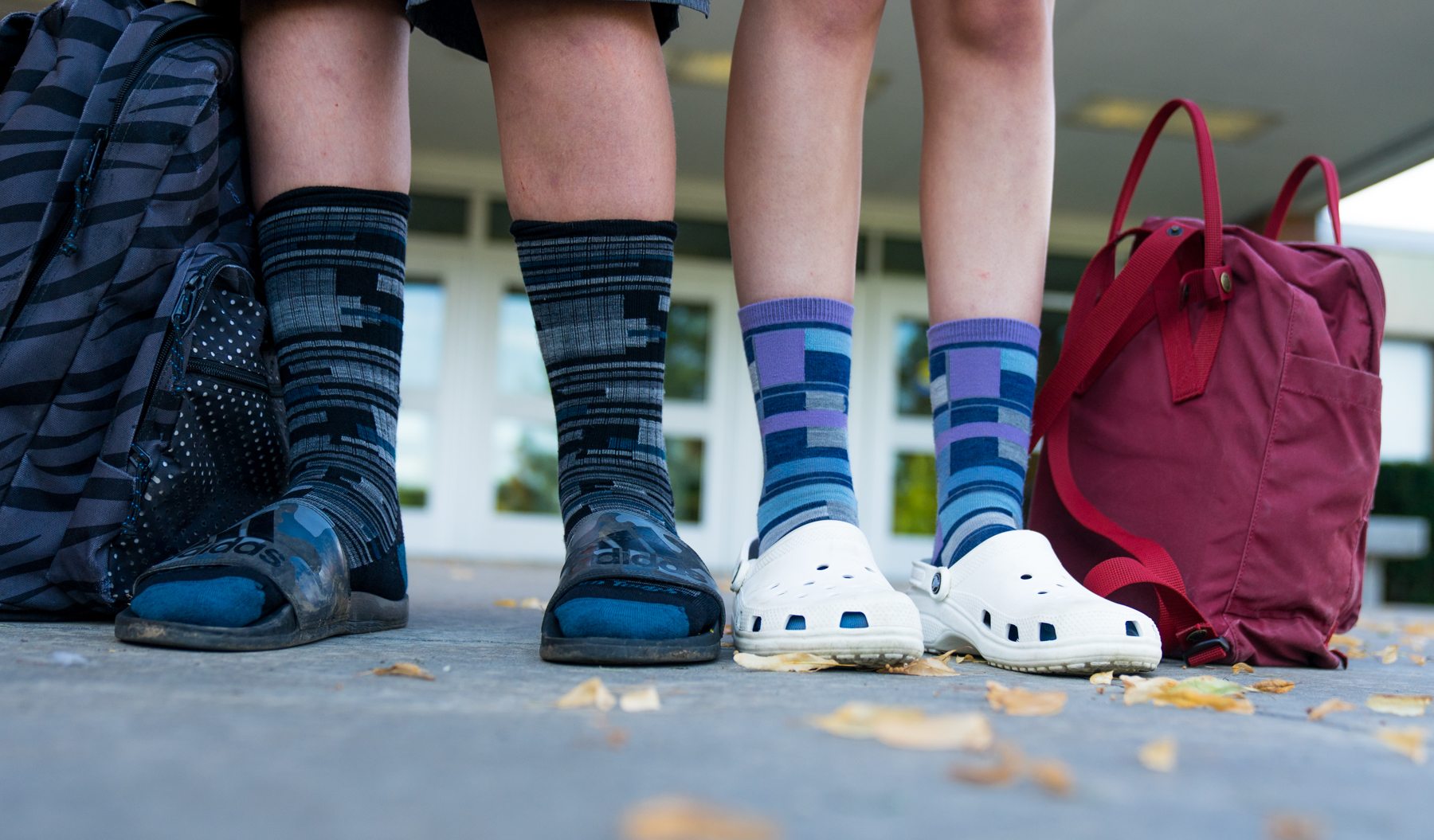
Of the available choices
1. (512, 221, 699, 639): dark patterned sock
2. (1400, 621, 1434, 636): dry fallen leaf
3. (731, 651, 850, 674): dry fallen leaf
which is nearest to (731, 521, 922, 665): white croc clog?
(731, 651, 850, 674): dry fallen leaf

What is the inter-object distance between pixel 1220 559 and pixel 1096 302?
15.7 inches

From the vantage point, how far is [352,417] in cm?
118

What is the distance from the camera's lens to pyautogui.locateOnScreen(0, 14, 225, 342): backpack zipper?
120 centimetres

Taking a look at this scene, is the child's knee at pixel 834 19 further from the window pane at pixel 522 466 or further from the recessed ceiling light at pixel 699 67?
the window pane at pixel 522 466

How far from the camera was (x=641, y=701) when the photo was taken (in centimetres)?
73

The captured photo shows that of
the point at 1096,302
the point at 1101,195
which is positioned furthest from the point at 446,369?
the point at 1096,302

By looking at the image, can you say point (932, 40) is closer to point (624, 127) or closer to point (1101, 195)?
point (624, 127)

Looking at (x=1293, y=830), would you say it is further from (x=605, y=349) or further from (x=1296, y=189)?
(x=1296, y=189)

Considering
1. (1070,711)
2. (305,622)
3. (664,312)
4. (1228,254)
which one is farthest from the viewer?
(1228,254)

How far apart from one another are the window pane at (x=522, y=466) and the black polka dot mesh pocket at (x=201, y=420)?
5.45 meters

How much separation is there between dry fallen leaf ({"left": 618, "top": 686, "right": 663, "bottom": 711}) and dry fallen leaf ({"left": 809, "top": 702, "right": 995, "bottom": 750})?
5.1 inches

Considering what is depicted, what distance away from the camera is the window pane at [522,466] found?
6.70 metres

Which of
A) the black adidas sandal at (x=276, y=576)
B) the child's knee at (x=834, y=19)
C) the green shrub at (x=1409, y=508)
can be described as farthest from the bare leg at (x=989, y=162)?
the green shrub at (x=1409, y=508)

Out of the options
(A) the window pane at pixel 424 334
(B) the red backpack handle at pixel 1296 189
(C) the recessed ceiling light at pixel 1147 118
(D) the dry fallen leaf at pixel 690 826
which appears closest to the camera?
→ (D) the dry fallen leaf at pixel 690 826
